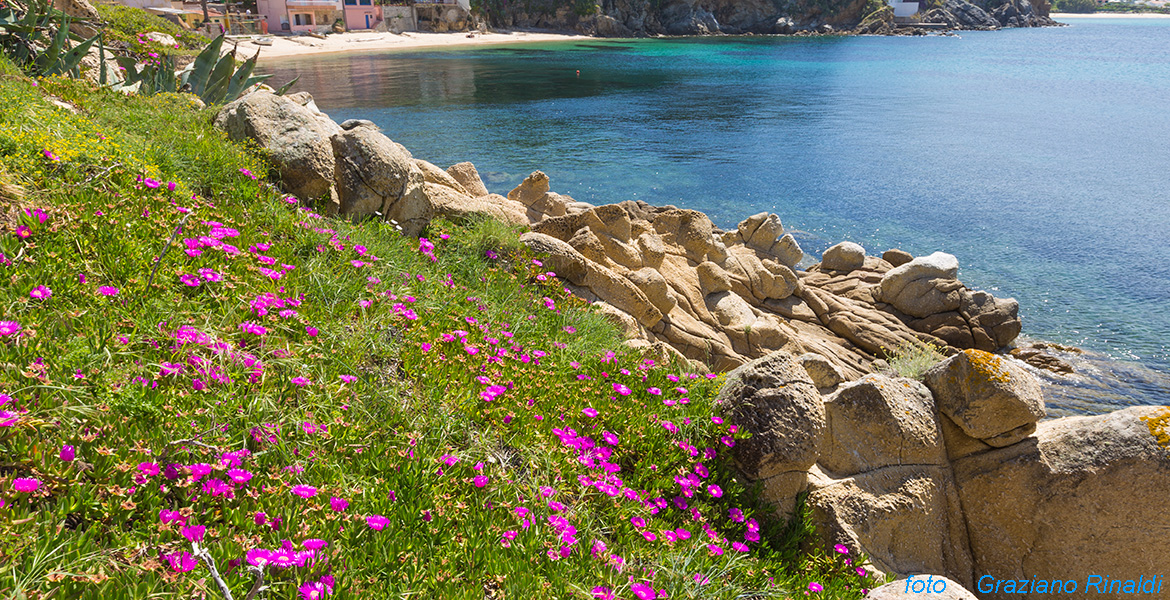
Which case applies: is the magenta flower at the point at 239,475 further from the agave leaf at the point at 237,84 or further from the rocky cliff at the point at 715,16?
the rocky cliff at the point at 715,16

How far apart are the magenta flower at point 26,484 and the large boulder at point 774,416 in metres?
4.42

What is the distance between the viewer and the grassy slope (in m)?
2.92

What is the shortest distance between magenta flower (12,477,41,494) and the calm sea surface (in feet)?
55.6

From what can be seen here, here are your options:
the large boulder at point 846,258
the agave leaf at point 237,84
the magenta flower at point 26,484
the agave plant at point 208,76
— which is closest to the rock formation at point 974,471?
the magenta flower at point 26,484

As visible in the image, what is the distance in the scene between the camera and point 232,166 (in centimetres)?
666

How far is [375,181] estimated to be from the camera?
313 inches

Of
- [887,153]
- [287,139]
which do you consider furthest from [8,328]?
[887,153]

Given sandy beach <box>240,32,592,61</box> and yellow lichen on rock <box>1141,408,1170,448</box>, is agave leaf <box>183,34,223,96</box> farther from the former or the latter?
sandy beach <box>240,32,592,61</box>

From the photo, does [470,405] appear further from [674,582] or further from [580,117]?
[580,117]

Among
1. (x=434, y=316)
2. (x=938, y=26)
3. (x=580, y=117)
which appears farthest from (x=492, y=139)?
(x=938, y=26)

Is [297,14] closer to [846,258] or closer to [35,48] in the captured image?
[35,48]

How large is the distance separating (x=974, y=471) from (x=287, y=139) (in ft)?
27.5

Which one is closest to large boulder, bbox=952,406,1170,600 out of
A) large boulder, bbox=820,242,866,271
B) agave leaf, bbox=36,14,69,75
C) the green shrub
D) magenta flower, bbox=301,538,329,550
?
the green shrub

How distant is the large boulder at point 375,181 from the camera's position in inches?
311
